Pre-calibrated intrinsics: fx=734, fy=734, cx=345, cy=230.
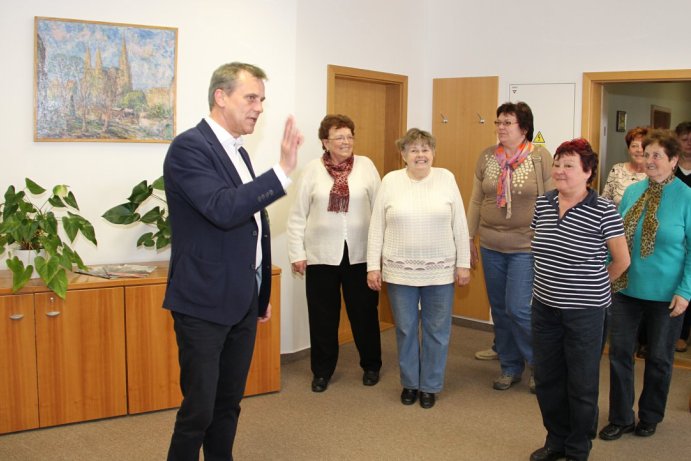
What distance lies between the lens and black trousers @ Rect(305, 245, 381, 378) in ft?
13.9

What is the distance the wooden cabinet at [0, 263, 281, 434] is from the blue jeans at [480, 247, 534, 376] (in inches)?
72.3

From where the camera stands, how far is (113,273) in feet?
12.4

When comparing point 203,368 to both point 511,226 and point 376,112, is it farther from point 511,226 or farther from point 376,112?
point 376,112

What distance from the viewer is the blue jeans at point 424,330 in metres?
3.89

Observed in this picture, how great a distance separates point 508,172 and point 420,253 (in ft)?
2.54

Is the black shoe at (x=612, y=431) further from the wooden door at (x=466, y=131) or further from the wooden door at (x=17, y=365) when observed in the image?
the wooden door at (x=17, y=365)

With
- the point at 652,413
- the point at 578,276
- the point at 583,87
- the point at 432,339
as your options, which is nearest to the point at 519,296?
the point at 432,339

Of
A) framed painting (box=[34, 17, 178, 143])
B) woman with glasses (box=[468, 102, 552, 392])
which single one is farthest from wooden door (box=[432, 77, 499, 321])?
framed painting (box=[34, 17, 178, 143])

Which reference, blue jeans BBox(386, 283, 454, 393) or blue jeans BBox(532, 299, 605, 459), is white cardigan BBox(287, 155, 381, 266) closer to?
blue jeans BBox(386, 283, 454, 393)

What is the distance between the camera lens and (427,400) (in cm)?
→ 398

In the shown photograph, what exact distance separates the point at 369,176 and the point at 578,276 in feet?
5.34

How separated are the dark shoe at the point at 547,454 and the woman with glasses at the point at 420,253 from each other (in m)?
0.83

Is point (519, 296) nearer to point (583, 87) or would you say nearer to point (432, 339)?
point (432, 339)

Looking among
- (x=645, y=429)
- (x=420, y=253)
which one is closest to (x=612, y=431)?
(x=645, y=429)
